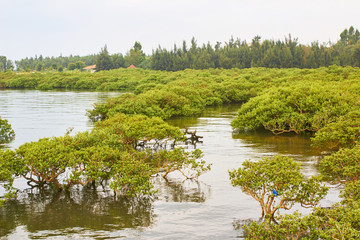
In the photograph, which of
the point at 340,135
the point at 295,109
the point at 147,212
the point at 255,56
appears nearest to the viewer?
the point at 147,212

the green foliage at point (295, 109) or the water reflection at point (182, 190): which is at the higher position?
the green foliage at point (295, 109)

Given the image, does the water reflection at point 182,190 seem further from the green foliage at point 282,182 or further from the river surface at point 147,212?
the green foliage at point 282,182

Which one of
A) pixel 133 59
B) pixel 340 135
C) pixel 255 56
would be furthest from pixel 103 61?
pixel 340 135

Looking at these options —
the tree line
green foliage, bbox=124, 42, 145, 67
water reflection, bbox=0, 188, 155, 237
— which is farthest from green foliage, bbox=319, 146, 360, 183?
green foliage, bbox=124, 42, 145, 67

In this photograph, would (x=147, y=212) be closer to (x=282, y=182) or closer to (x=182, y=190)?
(x=182, y=190)

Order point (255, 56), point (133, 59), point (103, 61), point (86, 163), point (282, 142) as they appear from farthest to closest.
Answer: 1. point (133, 59)
2. point (103, 61)
3. point (255, 56)
4. point (282, 142)
5. point (86, 163)

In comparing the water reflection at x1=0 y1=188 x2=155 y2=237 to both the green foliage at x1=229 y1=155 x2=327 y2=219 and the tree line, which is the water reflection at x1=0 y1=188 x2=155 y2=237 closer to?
the green foliage at x1=229 y1=155 x2=327 y2=219

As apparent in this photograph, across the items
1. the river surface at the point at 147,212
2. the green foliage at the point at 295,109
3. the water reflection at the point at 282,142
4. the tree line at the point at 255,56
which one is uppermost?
the tree line at the point at 255,56

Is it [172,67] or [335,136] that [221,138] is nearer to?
[335,136]

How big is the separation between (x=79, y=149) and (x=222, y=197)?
21.6 feet

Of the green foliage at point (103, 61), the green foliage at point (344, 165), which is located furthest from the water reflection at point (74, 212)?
the green foliage at point (103, 61)

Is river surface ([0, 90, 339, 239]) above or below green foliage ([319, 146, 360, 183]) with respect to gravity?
below

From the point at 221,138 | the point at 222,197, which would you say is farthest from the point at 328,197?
the point at 221,138

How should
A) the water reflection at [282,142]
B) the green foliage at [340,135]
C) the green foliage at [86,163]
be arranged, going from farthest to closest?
the water reflection at [282,142], the green foliage at [340,135], the green foliage at [86,163]
